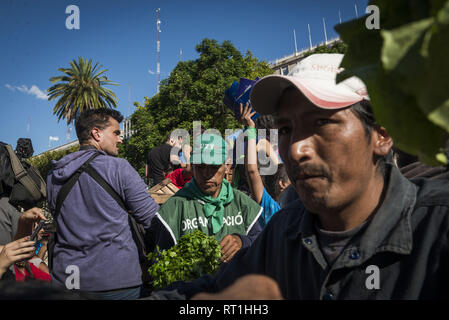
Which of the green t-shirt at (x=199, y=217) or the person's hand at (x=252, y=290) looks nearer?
the person's hand at (x=252, y=290)

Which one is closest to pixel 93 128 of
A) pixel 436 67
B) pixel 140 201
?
pixel 140 201

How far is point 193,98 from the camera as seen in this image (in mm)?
23859

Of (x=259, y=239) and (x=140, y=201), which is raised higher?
(x=140, y=201)

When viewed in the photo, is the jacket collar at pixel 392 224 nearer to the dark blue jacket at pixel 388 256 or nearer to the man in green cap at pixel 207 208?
the dark blue jacket at pixel 388 256

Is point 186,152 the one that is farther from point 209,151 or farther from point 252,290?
point 252,290

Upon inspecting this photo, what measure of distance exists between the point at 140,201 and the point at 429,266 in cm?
254

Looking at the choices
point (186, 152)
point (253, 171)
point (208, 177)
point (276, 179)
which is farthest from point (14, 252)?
point (186, 152)

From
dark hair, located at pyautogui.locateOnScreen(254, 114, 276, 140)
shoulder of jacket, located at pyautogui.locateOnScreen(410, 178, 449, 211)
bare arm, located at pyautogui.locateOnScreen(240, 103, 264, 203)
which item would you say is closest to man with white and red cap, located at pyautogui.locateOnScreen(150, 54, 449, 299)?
shoulder of jacket, located at pyautogui.locateOnScreen(410, 178, 449, 211)

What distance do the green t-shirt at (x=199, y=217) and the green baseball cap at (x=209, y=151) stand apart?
1.40 ft

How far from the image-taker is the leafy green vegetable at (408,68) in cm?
45

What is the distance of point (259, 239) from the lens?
1799 millimetres

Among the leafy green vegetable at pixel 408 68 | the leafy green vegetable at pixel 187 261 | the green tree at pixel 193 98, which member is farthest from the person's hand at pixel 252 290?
the green tree at pixel 193 98

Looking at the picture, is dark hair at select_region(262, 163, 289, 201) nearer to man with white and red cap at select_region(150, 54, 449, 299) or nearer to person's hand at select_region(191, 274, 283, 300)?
man with white and red cap at select_region(150, 54, 449, 299)
